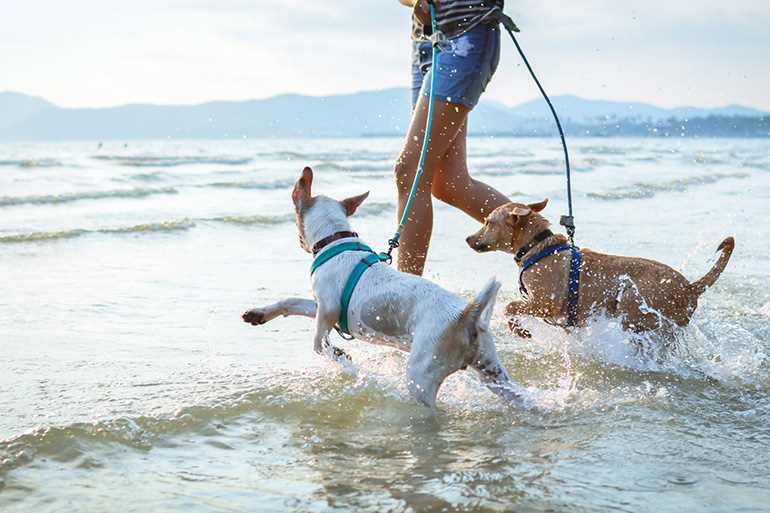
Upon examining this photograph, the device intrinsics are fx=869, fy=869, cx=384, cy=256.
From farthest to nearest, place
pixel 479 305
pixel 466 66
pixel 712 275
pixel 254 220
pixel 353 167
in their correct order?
pixel 353 167, pixel 254 220, pixel 466 66, pixel 712 275, pixel 479 305

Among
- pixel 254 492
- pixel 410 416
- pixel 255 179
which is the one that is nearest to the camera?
pixel 254 492

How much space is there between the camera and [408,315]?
12.4 feet

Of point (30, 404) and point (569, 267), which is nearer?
point (30, 404)

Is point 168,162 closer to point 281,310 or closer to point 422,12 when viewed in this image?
point 422,12

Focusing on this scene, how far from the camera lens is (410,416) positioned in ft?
12.3

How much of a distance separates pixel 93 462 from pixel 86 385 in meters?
1.01

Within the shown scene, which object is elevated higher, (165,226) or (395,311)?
(395,311)

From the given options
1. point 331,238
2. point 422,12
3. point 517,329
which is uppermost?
point 422,12

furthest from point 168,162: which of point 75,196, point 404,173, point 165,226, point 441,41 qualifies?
point 441,41

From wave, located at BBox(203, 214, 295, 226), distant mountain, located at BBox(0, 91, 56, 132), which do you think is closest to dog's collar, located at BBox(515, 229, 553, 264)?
wave, located at BBox(203, 214, 295, 226)

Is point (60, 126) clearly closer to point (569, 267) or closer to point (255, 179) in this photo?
point (255, 179)

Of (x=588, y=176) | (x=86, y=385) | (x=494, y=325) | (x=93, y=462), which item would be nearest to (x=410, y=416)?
(x=93, y=462)

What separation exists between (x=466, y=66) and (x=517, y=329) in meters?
1.58

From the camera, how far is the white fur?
359 centimetres
